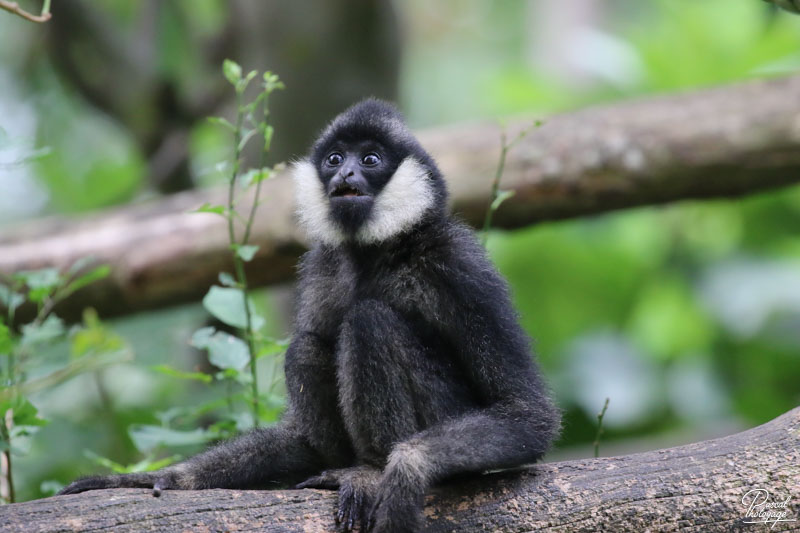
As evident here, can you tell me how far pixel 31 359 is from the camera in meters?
4.93

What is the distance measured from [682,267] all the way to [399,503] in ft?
23.7

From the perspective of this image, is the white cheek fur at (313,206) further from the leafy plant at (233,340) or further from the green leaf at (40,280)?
the green leaf at (40,280)

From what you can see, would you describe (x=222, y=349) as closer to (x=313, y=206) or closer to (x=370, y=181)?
(x=313, y=206)

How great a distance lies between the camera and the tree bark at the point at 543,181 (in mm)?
7207

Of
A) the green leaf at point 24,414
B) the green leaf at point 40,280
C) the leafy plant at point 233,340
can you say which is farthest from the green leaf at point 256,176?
the green leaf at point 24,414

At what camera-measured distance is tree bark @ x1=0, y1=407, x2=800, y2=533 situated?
342 centimetres

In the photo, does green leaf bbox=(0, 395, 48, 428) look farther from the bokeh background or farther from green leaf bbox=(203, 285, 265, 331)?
the bokeh background

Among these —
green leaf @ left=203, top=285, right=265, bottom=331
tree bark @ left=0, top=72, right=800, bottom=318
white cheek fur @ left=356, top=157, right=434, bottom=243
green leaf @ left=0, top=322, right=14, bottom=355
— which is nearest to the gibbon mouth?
white cheek fur @ left=356, top=157, right=434, bottom=243

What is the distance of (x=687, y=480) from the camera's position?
360 cm

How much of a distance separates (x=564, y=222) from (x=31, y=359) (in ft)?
15.8

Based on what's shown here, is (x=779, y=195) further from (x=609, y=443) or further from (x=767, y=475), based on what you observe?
(x=767, y=475)

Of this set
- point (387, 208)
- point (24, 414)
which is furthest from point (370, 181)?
point (24, 414)

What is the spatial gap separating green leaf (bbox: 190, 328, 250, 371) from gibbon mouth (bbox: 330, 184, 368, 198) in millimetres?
1008

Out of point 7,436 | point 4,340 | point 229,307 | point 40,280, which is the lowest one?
point 7,436
